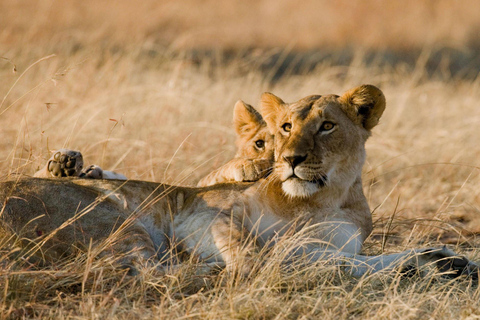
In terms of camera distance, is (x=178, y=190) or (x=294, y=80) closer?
(x=178, y=190)

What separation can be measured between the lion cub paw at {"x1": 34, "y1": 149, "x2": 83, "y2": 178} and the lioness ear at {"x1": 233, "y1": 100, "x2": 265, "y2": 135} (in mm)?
1190

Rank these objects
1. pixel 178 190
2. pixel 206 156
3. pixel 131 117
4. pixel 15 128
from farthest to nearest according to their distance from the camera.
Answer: pixel 131 117
pixel 206 156
pixel 15 128
pixel 178 190

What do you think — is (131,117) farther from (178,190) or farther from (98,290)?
(98,290)

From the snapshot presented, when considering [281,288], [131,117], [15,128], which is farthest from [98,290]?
[131,117]

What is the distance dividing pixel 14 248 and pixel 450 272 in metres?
2.18

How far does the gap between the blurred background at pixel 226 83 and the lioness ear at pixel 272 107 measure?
40cm

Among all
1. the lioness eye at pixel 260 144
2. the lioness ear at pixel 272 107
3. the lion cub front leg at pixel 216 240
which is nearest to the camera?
the lion cub front leg at pixel 216 240

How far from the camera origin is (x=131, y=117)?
24.4 feet

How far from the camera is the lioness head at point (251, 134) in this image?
4.65 meters

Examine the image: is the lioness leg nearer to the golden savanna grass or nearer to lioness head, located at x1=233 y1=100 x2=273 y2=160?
the golden savanna grass

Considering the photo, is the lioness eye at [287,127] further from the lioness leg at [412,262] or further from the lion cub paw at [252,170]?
the lioness leg at [412,262]

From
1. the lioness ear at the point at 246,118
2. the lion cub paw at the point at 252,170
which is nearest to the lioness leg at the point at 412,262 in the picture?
the lion cub paw at the point at 252,170

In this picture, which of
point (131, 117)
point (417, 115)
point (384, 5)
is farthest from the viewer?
point (384, 5)

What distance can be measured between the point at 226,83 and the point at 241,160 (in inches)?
219
